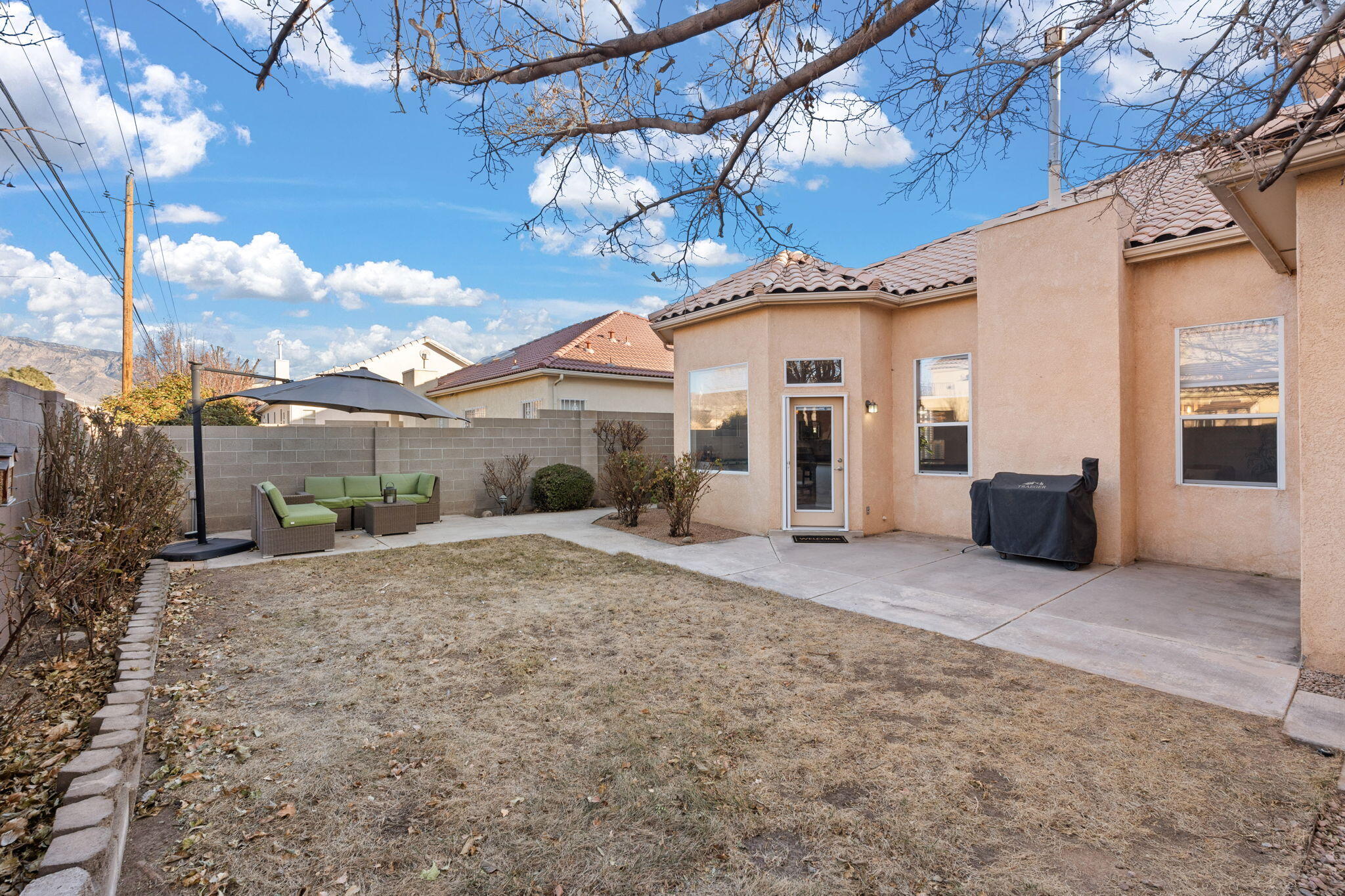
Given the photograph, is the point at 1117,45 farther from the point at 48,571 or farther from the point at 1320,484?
the point at 48,571

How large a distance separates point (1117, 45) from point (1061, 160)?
67cm

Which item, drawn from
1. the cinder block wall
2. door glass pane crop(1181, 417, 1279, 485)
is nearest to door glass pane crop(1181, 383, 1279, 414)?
door glass pane crop(1181, 417, 1279, 485)

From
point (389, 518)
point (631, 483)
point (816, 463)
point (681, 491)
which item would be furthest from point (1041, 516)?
point (389, 518)

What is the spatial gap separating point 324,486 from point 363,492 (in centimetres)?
63

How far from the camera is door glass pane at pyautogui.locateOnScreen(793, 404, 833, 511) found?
9.40 meters

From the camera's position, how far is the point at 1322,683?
380cm

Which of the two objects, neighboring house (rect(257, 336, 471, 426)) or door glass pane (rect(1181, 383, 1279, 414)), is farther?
neighboring house (rect(257, 336, 471, 426))

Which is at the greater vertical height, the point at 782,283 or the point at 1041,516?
the point at 782,283

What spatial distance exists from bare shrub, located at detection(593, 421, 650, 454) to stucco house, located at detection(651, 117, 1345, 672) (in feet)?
9.04

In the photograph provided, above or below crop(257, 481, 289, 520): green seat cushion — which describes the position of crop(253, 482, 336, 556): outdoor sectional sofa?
below

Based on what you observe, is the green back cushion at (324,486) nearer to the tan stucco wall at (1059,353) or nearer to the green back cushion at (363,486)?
the green back cushion at (363,486)

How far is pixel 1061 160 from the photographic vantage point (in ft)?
13.7

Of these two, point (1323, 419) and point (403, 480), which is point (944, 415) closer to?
point (1323, 419)

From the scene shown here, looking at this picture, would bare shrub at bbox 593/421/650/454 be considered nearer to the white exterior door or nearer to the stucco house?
the stucco house
